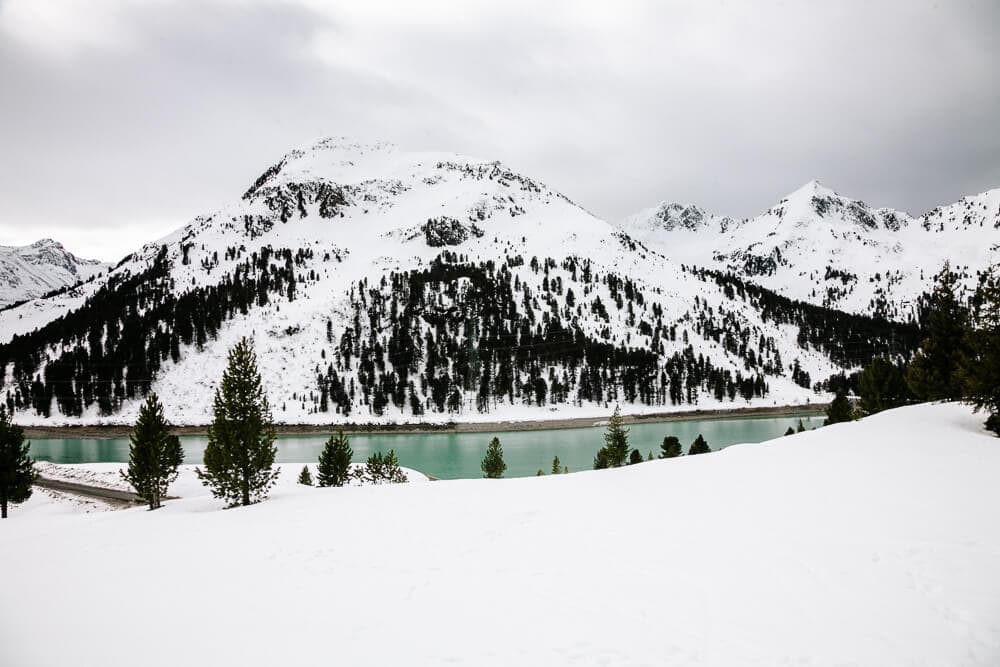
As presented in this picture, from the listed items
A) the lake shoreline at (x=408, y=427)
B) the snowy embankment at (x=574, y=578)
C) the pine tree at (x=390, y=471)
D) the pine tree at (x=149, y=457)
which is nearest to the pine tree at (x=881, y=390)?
the snowy embankment at (x=574, y=578)

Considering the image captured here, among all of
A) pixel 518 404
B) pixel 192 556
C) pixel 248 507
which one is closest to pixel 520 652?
pixel 192 556

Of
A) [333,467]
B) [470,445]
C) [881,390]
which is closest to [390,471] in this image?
[333,467]

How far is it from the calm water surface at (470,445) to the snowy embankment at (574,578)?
56.8m

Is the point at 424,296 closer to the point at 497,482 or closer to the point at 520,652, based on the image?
the point at 497,482

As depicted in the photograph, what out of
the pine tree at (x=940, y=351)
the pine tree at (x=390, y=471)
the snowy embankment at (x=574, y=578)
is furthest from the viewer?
the pine tree at (x=390, y=471)

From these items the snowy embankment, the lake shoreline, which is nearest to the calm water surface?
the lake shoreline

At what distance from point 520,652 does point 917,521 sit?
1069 cm

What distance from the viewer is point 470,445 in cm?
10419

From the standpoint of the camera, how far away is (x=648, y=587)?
9.48 m

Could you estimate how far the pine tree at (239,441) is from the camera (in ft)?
79.5

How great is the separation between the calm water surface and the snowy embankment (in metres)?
56.8

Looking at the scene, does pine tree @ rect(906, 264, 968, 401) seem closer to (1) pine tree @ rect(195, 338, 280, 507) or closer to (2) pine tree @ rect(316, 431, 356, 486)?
(1) pine tree @ rect(195, 338, 280, 507)

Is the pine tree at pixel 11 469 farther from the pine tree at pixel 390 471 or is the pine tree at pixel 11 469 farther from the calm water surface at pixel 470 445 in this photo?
the calm water surface at pixel 470 445

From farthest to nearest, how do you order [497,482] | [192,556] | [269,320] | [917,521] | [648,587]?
[269,320] → [497,482] → [192,556] → [917,521] → [648,587]
